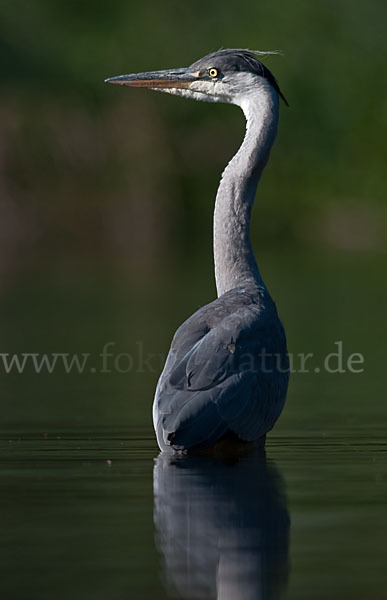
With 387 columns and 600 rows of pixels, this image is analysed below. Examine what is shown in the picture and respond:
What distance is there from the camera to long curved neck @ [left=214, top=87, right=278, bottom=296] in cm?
795

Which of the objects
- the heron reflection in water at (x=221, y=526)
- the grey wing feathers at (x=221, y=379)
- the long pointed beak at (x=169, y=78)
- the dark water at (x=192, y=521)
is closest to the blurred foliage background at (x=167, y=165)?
the long pointed beak at (x=169, y=78)

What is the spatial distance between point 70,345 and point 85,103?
69.2ft

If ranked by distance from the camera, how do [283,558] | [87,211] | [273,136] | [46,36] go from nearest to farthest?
[283,558] < [273,136] < [87,211] < [46,36]

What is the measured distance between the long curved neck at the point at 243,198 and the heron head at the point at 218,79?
0.25ft

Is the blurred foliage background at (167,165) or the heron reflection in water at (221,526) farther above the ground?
the heron reflection in water at (221,526)

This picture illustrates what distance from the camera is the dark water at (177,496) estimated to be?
14.4 ft

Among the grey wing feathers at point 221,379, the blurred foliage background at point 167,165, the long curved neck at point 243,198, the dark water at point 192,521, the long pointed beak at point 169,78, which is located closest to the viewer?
the dark water at point 192,521

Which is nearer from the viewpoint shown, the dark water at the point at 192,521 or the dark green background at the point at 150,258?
the dark water at the point at 192,521

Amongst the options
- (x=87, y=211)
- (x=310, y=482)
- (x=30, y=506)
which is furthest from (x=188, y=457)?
(x=87, y=211)

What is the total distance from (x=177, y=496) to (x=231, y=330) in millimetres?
1389

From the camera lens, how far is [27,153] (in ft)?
103

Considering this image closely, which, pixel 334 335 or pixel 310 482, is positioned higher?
pixel 310 482

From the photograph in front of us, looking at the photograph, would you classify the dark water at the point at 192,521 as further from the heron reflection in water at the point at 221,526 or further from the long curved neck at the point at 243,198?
the long curved neck at the point at 243,198

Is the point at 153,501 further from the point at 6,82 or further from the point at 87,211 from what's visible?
the point at 6,82
